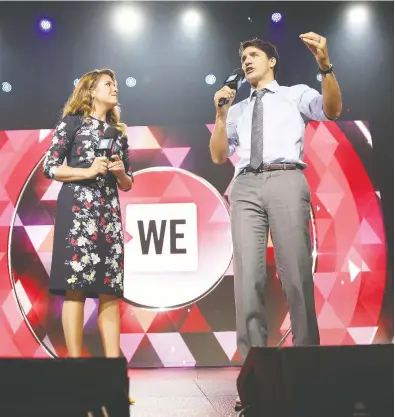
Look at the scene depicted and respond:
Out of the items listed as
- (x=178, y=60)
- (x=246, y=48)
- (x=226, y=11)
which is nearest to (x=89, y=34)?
(x=178, y=60)

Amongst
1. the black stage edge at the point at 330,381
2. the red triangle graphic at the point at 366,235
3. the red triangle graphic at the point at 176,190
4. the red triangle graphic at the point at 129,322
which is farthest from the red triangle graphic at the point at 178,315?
the black stage edge at the point at 330,381

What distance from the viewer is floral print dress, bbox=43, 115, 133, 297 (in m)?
2.26

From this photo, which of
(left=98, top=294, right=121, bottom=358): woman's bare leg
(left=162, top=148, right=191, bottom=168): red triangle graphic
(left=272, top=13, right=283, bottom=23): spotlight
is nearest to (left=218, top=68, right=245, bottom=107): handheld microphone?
(left=98, top=294, right=121, bottom=358): woman's bare leg

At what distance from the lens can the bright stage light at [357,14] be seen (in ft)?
12.9

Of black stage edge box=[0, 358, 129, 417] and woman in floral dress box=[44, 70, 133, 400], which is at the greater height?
woman in floral dress box=[44, 70, 133, 400]

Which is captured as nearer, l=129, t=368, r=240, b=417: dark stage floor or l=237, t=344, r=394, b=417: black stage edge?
l=237, t=344, r=394, b=417: black stage edge

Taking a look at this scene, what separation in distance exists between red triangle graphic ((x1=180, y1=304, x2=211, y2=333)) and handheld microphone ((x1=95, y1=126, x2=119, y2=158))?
5.02ft

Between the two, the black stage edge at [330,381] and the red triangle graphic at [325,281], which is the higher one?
the red triangle graphic at [325,281]

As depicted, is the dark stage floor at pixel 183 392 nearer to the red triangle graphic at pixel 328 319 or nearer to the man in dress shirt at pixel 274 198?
the man in dress shirt at pixel 274 198

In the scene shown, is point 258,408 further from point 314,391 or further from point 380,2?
point 380,2

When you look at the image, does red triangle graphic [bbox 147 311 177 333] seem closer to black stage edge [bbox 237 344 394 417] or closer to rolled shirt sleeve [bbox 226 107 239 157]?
rolled shirt sleeve [bbox 226 107 239 157]

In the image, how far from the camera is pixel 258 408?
1.44 meters

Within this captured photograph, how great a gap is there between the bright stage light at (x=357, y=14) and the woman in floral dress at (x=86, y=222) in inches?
85.6

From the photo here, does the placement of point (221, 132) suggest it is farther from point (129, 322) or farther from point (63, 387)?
point (129, 322)
